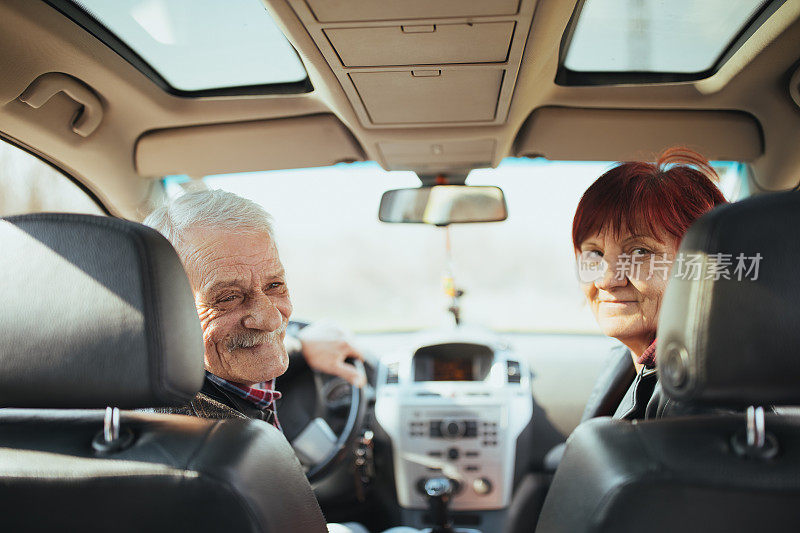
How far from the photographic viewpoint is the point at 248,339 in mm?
1811

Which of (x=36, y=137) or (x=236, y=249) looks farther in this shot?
(x=36, y=137)

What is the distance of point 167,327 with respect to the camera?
1.18 meters

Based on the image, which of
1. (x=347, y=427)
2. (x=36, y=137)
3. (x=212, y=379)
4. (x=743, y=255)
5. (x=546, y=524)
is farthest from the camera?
(x=347, y=427)

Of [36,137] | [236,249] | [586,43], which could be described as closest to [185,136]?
[36,137]

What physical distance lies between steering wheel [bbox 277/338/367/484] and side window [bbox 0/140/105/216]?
1112 mm

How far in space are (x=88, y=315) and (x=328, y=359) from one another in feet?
6.24

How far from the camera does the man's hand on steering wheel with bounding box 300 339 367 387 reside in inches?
118

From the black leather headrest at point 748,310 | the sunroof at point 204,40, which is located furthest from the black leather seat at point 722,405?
the sunroof at point 204,40

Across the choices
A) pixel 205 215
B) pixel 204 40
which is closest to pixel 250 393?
pixel 205 215

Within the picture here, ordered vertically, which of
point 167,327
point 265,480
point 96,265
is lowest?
point 265,480

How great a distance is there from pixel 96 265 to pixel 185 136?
168 centimetres

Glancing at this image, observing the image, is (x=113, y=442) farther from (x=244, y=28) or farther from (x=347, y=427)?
(x=347, y=427)

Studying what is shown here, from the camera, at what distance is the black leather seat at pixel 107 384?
1157 mm

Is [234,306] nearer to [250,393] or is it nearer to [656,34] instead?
[250,393]
